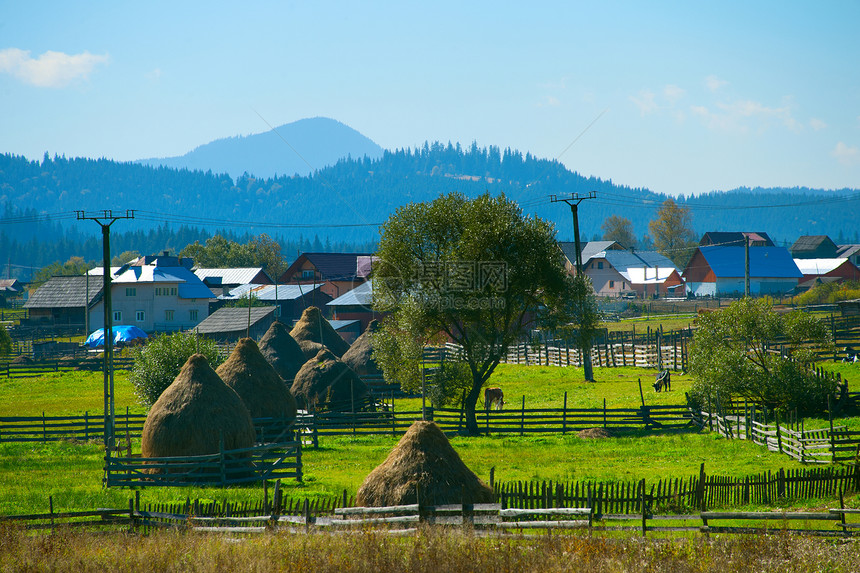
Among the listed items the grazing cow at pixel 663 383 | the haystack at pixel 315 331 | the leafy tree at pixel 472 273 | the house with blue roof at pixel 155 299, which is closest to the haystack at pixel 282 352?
the haystack at pixel 315 331

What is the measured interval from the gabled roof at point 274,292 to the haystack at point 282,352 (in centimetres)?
3909

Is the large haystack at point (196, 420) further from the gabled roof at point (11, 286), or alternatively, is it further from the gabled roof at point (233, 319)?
the gabled roof at point (11, 286)

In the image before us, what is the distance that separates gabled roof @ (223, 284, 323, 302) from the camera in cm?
9029

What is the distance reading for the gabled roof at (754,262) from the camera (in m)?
102

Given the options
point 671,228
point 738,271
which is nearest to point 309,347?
point 738,271

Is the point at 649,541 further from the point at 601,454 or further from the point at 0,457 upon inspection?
the point at 0,457

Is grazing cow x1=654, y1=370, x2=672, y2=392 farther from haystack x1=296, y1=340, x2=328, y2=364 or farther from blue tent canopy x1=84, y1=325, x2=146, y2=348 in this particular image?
blue tent canopy x1=84, y1=325, x2=146, y2=348

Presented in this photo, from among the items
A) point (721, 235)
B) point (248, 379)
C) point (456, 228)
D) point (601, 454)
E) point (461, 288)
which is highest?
point (721, 235)

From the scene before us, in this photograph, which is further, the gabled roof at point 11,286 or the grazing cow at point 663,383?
the gabled roof at point 11,286

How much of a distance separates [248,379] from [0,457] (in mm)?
9700

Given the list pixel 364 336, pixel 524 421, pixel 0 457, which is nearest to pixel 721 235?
pixel 364 336

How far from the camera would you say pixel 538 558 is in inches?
507

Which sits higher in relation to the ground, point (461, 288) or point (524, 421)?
point (461, 288)

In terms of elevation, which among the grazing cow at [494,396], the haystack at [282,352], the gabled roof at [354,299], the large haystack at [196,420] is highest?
the gabled roof at [354,299]
